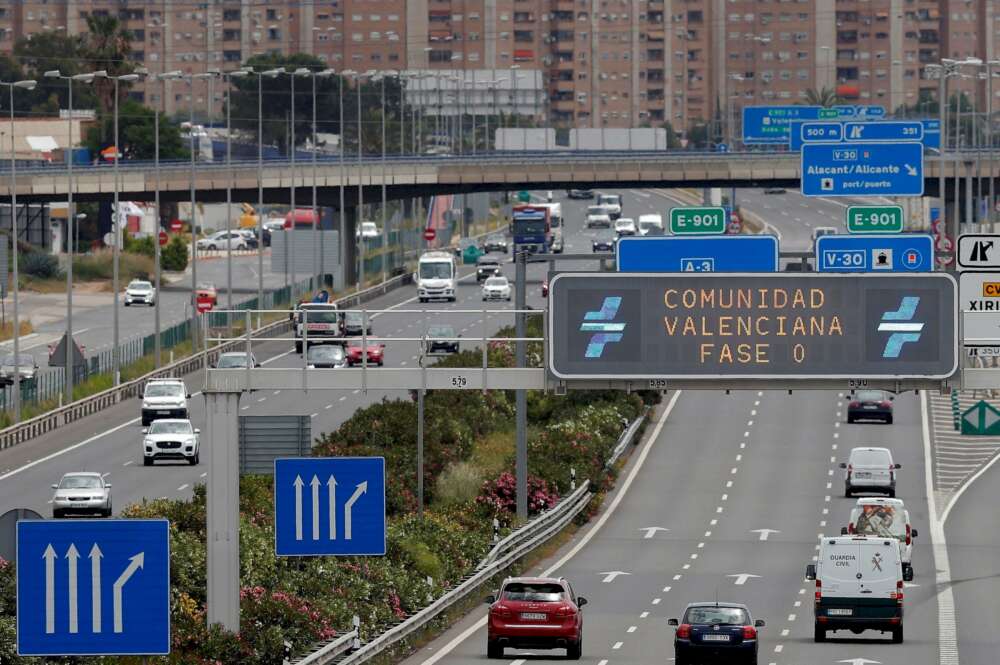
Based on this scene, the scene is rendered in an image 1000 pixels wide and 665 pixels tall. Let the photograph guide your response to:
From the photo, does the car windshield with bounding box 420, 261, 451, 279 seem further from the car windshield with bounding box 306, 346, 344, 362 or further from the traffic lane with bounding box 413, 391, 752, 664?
the car windshield with bounding box 306, 346, 344, 362

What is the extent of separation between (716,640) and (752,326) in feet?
26.3

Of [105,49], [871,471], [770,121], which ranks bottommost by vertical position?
[871,471]

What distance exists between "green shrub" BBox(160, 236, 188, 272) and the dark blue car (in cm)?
12785

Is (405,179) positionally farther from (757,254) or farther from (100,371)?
(757,254)

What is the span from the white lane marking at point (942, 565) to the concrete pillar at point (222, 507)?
45.7 ft

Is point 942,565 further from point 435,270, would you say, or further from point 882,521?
point 435,270

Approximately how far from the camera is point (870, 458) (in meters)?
69.9

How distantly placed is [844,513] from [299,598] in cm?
3384

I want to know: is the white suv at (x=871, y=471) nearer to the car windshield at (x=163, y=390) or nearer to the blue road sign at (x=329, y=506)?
the car windshield at (x=163, y=390)

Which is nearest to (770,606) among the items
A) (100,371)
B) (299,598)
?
(299,598)

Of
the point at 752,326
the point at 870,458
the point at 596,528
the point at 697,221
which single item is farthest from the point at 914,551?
the point at 752,326

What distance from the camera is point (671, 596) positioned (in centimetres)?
5038

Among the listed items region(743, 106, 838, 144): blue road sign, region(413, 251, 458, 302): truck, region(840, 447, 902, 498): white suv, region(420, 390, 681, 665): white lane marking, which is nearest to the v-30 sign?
region(420, 390, 681, 665): white lane marking

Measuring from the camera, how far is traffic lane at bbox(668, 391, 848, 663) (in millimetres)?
49719
